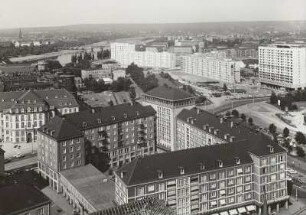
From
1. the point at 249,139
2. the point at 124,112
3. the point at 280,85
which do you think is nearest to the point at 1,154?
the point at 124,112

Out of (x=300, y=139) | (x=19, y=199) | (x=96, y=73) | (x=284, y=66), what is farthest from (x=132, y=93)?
(x=19, y=199)

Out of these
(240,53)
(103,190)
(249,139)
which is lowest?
(103,190)

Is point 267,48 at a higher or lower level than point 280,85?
higher

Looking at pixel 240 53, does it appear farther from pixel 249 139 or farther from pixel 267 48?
pixel 249 139

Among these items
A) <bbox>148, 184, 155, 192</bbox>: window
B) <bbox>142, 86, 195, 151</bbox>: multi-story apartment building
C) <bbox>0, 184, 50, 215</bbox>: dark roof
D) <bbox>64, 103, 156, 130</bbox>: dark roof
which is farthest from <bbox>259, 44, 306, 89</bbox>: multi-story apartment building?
<bbox>0, 184, 50, 215</bbox>: dark roof

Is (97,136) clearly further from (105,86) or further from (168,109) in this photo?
(105,86)

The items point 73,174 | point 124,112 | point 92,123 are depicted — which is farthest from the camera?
point 124,112

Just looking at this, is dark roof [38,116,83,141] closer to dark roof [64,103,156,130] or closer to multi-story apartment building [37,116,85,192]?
multi-story apartment building [37,116,85,192]
